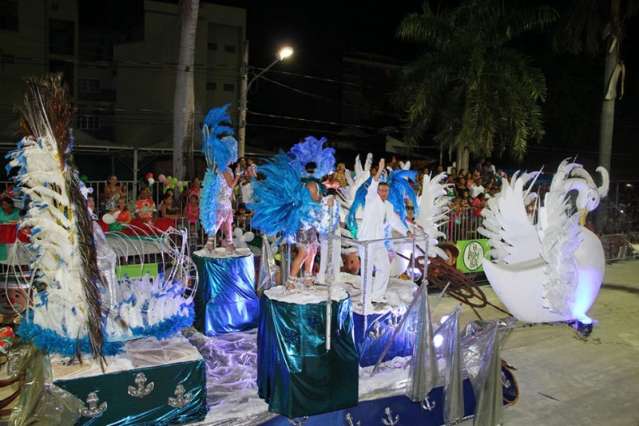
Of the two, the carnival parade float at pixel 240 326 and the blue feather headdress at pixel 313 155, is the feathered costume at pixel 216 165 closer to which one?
the carnival parade float at pixel 240 326

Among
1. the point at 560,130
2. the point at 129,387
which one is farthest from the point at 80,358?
the point at 560,130

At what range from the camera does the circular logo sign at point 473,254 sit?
10.6 m

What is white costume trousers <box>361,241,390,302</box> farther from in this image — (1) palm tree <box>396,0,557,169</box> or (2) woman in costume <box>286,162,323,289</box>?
(1) palm tree <box>396,0,557,169</box>

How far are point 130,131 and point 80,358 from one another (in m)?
21.6

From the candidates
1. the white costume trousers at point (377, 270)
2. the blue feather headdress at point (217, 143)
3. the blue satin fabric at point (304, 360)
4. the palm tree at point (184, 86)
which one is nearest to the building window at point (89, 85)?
the palm tree at point (184, 86)

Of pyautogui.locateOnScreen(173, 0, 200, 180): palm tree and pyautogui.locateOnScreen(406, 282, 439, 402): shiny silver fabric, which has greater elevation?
pyautogui.locateOnScreen(173, 0, 200, 180): palm tree

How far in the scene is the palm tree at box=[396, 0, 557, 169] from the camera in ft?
45.4

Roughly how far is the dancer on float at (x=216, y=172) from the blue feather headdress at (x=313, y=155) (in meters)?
1.25

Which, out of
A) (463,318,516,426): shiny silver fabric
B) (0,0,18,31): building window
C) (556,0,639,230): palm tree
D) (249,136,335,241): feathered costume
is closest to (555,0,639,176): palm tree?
(556,0,639,230): palm tree

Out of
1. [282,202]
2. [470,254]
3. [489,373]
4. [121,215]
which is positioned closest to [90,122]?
[121,215]

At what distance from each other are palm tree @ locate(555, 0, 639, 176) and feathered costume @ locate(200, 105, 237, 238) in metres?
11.6

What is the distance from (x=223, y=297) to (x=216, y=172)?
1.43 meters

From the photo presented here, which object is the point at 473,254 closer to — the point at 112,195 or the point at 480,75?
the point at 480,75

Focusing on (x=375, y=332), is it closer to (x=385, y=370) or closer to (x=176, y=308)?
(x=385, y=370)
